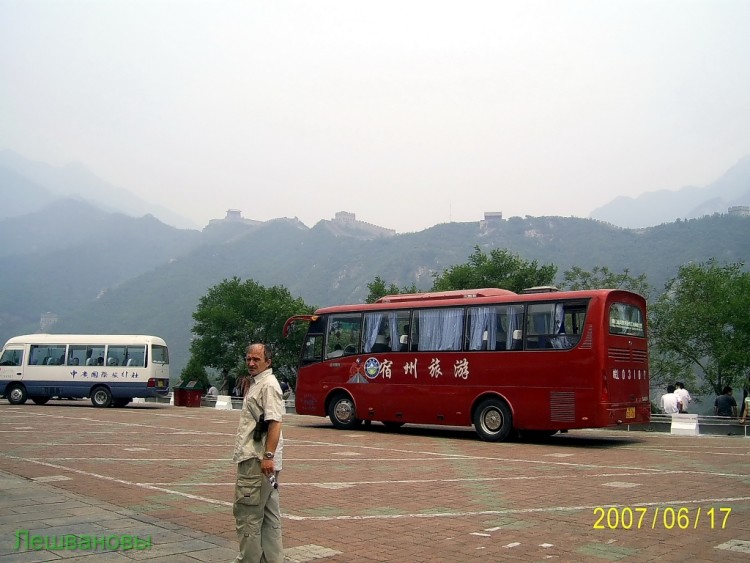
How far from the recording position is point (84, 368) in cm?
2862

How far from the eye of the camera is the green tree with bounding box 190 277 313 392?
228ft

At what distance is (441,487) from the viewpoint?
9664mm

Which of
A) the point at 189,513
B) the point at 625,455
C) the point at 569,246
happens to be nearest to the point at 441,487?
the point at 189,513

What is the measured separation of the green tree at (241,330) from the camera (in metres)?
69.6

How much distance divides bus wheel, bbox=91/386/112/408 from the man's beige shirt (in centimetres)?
2489

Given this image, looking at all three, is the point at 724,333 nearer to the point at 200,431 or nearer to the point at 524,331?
the point at 524,331

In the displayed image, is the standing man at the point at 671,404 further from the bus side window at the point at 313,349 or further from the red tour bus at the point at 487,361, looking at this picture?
the bus side window at the point at 313,349

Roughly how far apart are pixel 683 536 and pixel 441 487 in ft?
11.8

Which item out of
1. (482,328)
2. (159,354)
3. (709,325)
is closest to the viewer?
(482,328)

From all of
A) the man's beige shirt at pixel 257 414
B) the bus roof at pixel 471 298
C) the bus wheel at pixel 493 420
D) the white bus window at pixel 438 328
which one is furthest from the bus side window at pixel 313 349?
the man's beige shirt at pixel 257 414

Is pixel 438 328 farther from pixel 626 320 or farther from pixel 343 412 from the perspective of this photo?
pixel 626 320

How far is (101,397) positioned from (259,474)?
25292mm

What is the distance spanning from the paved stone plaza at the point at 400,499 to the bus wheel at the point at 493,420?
0.54 metres

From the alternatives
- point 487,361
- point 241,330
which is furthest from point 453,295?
point 241,330
